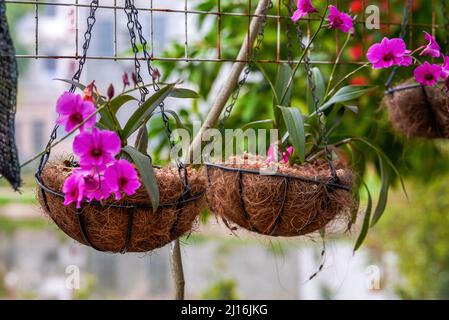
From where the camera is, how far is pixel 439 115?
2.39 metres

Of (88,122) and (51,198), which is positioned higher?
(88,122)

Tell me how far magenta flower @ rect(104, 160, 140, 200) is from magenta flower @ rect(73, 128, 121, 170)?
0.06 ft

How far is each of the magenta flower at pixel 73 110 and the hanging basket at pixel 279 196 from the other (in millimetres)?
408

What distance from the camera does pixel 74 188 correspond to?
1.52m

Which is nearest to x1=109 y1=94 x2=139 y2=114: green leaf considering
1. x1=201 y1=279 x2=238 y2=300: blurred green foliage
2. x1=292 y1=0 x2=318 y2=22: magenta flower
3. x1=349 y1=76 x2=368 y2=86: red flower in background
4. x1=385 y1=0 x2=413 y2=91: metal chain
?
x1=292 y1=0 x2=318 y2=22: magenta flower

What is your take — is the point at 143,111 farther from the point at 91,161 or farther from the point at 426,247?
the point at 426,247

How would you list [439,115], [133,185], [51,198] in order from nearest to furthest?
[133,185] < [51,198] < [439,115]

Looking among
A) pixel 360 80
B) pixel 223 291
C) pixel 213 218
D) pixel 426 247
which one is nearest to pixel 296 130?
pixel 213 218

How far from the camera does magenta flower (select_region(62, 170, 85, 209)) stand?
1.50 meters

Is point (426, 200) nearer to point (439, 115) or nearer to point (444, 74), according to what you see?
point (439, 115)

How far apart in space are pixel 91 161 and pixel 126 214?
0.17m

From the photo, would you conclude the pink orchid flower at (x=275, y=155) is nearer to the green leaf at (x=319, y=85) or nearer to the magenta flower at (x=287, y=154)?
the magenta flower at (x=287, y=154)

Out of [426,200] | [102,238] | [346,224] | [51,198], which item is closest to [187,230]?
[102,238]
